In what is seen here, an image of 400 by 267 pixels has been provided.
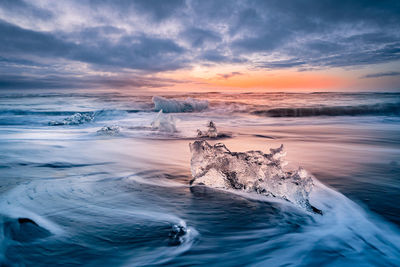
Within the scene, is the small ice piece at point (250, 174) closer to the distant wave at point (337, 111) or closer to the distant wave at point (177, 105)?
the distant wave at point (337, 111)

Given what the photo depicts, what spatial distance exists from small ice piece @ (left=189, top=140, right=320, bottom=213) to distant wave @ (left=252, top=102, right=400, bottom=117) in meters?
11.5

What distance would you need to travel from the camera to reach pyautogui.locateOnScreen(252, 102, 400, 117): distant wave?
526 inches

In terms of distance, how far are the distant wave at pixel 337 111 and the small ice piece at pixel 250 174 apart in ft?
37.7

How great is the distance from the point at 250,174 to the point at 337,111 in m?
13.7

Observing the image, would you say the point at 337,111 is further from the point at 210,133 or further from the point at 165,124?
the point at 165,124

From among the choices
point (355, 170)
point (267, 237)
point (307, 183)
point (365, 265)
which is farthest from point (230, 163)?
point (355, 170)

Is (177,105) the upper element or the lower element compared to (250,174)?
upper

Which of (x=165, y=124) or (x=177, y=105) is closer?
(x=165, y=124)

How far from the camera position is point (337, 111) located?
13.9 metres

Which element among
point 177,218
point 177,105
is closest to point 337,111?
point 177,105

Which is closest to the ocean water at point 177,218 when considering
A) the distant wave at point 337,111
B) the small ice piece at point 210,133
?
the small ice piece at point 210,133

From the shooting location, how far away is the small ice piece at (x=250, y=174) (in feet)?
7.29

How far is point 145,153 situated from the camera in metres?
4.40

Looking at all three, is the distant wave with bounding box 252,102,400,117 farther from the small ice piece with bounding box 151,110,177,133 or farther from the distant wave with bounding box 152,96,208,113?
the small ice piece with bounding box 151,110,177,133
